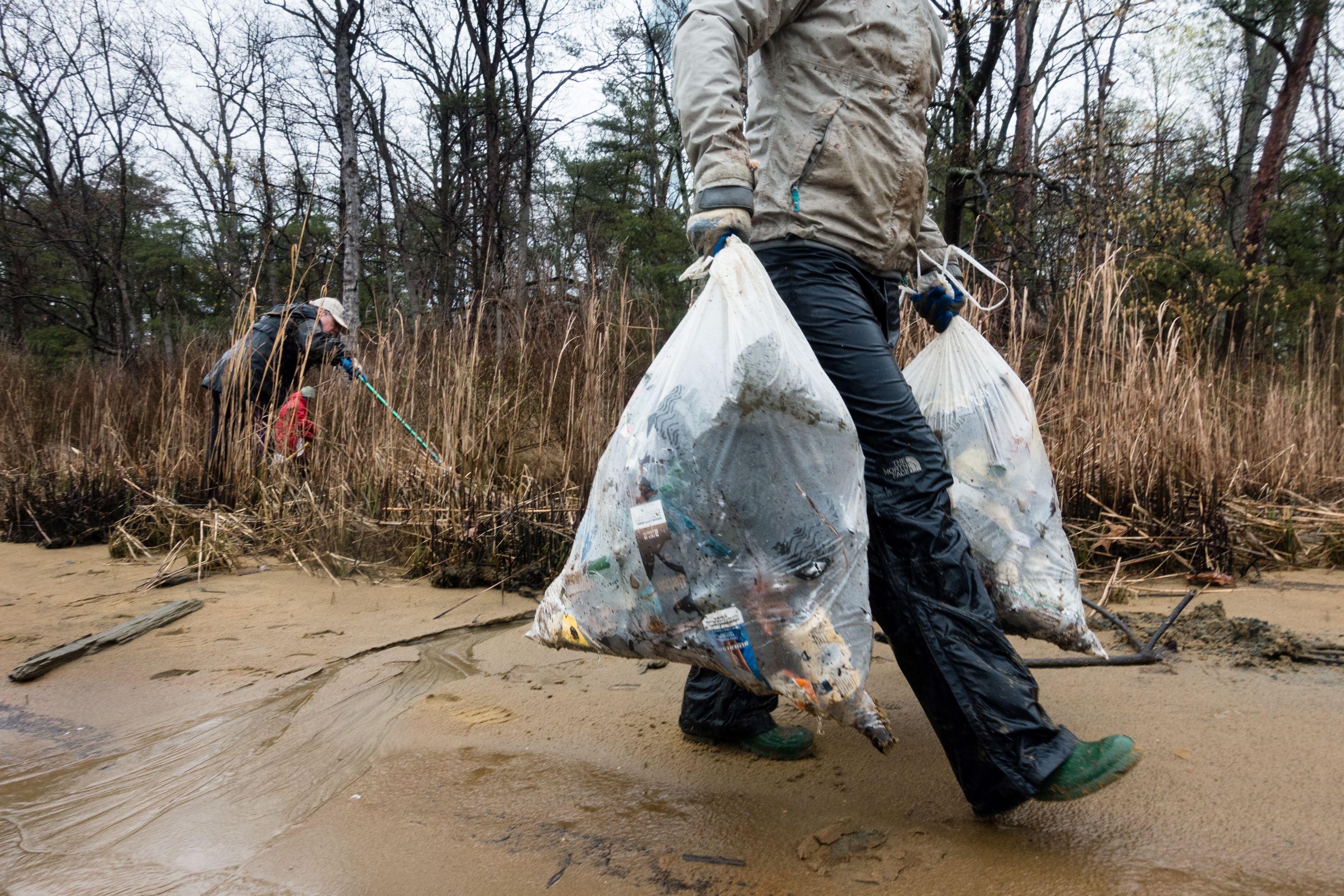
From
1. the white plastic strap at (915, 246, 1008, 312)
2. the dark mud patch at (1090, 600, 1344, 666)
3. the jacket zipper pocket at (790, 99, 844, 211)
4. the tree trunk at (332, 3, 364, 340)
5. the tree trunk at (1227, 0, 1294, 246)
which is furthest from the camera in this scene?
the tree trunk at (1227, 0, 1294, 246)

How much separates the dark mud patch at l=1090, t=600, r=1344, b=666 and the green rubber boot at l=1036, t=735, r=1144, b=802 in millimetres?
971

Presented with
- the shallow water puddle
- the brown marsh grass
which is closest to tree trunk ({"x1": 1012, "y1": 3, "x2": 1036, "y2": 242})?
the brown marsh grass

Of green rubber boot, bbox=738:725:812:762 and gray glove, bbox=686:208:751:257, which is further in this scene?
green rubber boot, bbox=738:725:812:762

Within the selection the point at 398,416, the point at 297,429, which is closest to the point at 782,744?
the point at 398,416

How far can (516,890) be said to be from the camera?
1.19 meters

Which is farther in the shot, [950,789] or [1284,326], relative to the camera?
[1284,326]

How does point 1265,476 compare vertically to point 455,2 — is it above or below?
below

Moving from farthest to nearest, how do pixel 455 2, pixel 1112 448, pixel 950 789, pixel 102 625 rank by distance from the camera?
pixel 455 2
pixel 1112 448
pixel 102 625
pixel 950 789

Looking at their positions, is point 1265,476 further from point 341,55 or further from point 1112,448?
point 341,55

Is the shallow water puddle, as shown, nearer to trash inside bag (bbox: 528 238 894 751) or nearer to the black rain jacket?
trash inside bag (bbox: 528 238 894 751)

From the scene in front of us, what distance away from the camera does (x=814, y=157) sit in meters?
1.45

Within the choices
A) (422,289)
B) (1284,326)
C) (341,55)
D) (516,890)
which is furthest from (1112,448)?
(422,289)

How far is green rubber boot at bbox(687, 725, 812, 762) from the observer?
1610 millimetres

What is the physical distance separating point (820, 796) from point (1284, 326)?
28.7 feet
